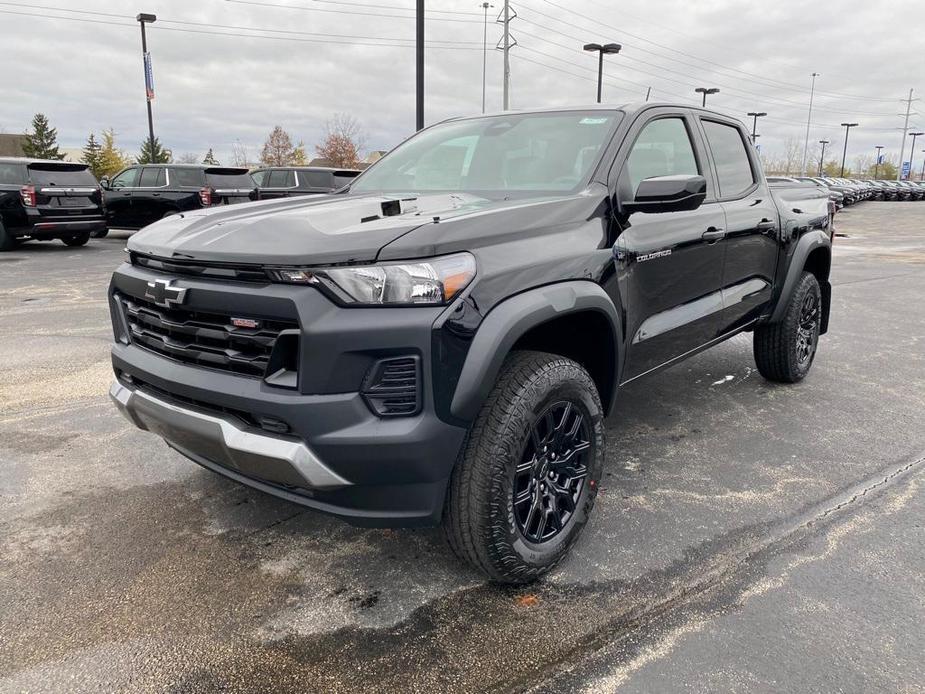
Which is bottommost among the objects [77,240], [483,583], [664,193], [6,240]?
[483,583]

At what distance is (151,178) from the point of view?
48.8 ft

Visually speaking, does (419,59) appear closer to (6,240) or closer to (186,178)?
(186,178)

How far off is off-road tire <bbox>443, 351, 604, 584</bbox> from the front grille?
691 millimetres

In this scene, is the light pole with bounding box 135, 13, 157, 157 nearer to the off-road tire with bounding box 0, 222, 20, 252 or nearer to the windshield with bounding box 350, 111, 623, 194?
the off-road tire with bounding box 0, 222, 20, 252

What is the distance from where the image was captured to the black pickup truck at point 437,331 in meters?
2.01


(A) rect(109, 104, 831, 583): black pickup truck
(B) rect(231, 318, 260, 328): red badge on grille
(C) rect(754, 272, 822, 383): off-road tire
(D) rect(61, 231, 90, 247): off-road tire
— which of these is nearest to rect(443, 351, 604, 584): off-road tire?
(A) rect(109, 104, 831, 583): black pickup truck

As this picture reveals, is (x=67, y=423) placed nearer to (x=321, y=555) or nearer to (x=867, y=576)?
(x=321, y=555)

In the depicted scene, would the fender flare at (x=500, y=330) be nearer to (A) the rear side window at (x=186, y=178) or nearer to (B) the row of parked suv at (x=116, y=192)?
(B) the row of parked suv at (x=116, y=192)

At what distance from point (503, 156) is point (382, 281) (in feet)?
5.13

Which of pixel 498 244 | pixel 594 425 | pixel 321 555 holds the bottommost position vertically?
pixel 321 555

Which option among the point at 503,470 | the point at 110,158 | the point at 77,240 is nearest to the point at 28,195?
the point at 77,240

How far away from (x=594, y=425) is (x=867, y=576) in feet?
3.76

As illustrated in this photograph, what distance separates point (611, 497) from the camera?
3174 millimetres

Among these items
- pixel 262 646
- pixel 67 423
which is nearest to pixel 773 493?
pixel 262 646
